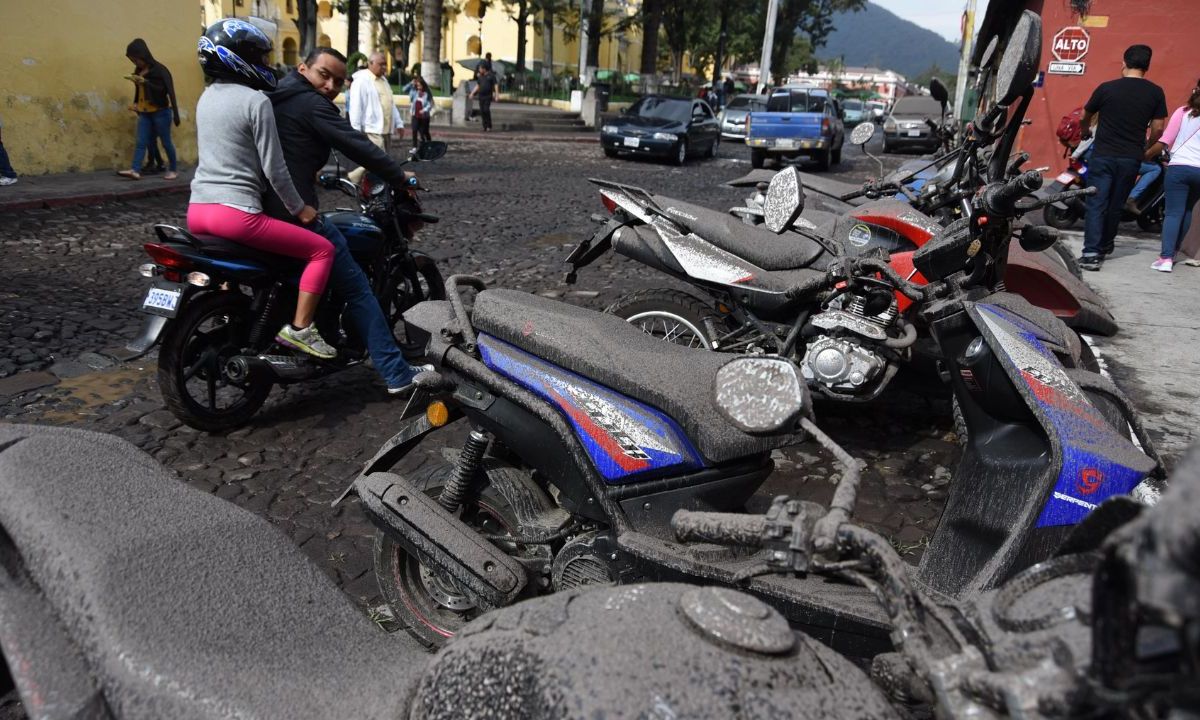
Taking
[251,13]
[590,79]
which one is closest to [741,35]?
[590,79]

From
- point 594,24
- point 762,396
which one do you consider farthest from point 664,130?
point 594,24

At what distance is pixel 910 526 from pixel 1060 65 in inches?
544

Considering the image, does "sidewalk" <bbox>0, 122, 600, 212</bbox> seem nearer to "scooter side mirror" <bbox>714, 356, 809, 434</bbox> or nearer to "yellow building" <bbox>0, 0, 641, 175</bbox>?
"yellow building" <bbox>0, 0, 641, 175</bbox>

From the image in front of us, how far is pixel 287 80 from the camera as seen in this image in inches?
170

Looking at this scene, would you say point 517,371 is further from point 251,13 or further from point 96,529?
point 251,13

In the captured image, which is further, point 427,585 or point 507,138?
point 507,138

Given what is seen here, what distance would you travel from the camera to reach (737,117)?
26.7 meters

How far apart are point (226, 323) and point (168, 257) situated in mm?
471

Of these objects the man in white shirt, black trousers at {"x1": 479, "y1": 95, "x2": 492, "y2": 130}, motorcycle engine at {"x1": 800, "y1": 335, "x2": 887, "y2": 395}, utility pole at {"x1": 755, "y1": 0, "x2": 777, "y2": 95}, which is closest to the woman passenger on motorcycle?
motorcycle engine at {"x1": 800, "y1": 335, "x2": 887, "y2": 395}

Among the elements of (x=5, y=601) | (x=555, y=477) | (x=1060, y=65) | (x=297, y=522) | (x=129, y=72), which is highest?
(x=1060, y=65)

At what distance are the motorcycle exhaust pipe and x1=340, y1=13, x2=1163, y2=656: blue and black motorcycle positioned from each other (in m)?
1.82

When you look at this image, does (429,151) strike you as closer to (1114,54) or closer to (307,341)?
(307,341)

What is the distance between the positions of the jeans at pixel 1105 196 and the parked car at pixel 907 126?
1680 cm

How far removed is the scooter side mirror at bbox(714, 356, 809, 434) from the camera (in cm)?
176
